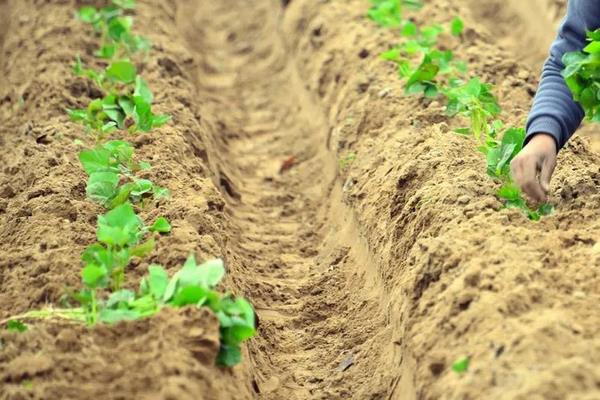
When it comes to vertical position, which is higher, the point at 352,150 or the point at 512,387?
Answer: the point at 512,387

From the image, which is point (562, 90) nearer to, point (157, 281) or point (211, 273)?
point (211, 273)

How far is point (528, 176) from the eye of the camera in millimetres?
3502

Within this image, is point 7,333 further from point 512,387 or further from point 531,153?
point 531,153

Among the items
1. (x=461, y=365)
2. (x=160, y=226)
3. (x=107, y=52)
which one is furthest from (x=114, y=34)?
(x=461, y=365)

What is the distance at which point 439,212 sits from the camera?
390cm

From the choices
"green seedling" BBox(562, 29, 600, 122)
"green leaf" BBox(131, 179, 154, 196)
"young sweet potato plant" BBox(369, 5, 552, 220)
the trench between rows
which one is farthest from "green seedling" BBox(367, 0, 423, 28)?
"green seedling" BBox(562, 29, 600, 122)

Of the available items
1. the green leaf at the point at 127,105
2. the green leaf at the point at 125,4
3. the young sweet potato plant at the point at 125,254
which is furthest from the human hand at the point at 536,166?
the green leaf at the point at 125,4

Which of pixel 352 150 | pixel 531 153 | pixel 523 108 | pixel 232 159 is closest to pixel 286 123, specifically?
pixel 232 159

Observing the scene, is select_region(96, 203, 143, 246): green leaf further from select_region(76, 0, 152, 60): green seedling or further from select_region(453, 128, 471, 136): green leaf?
select_region(76, 0, 152, 60): green seedling

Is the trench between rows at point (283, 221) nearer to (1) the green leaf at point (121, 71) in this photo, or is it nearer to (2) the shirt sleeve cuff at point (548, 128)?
(1) the green leaf at point (121, 71)

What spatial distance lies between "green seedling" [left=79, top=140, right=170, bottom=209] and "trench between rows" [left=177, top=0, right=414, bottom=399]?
511 millimetres

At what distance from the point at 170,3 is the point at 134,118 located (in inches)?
126

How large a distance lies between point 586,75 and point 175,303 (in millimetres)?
1774

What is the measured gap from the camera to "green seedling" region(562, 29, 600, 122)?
11.5 ft
